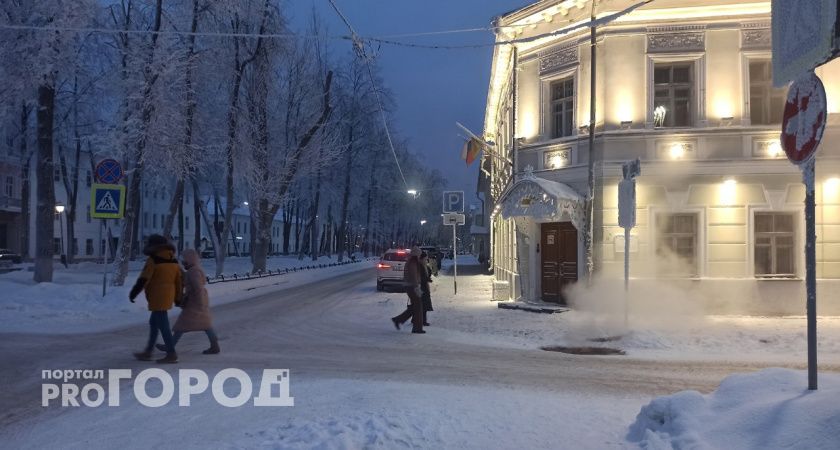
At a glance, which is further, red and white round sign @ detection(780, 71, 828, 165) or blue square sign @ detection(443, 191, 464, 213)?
blue square sign @ detection(443, 191, 464, 213)

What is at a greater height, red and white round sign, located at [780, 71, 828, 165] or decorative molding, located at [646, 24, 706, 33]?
decorative molding, located at [646, 24, 706, 33]

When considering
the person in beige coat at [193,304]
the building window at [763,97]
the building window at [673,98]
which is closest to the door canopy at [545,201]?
the building window at [673,98]

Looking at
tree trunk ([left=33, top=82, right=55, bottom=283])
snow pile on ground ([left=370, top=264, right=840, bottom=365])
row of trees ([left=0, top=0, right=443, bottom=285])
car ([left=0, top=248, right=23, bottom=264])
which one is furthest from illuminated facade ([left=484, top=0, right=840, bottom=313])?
car ([left=0, top=248, right=23, bottom=264])

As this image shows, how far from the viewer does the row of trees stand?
A: 64.1ft

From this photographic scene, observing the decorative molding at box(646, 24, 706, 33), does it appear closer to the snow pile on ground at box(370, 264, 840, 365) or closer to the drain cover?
the snow pile on ground at box(370, 264, 840, 365)

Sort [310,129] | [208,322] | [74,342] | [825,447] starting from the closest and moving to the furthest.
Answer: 1. [825,447]
2. [208,322]
3. [74,342]
4. [310,129]

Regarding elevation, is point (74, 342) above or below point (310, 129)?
below

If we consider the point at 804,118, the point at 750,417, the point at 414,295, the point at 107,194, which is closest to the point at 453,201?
the point at 414,295

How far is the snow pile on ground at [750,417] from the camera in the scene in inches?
176

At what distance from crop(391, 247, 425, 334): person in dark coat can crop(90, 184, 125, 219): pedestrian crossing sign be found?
764cm

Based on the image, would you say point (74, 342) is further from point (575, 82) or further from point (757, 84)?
point (757, 84)

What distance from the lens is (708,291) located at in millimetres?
Answer: 15805

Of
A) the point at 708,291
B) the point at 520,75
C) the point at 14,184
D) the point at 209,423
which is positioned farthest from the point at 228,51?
the point at 14,184

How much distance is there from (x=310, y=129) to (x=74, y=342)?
2365 cm
